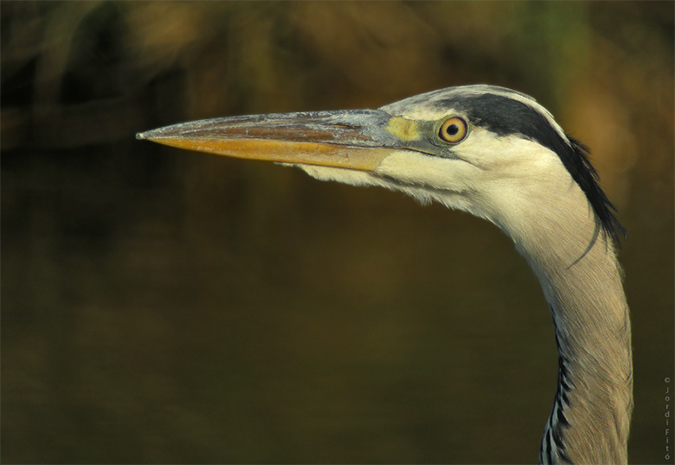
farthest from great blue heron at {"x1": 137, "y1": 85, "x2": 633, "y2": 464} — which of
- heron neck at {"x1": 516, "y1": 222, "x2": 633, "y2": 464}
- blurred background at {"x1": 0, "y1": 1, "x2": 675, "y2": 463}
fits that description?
blurred background at {"x1": 0, "y1": 1, "x2": 675, "y2": 463}

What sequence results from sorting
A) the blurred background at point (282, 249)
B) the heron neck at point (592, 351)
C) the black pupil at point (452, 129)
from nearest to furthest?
the heron neck at point (592, 351) < the black pupil at point (452, 129) < the blurred background at point (282, 249)

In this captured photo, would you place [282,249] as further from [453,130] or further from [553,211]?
[553,211]

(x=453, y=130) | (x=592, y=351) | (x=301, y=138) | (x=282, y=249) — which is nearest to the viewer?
(x=592, y=351)

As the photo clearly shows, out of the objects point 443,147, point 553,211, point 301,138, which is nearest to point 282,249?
point 301,138

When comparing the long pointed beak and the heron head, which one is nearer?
the heron head

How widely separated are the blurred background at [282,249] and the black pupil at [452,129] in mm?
2005

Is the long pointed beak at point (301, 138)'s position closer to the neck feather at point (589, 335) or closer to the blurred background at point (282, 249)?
the neck feather at point (589, 335)

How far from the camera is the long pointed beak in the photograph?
2.18 metres

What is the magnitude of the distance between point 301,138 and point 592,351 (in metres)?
0.87

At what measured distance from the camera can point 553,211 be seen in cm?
199

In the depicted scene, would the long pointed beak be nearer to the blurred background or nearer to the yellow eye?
the yellow eye

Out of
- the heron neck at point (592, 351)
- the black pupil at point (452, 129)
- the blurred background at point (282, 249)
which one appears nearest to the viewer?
the heron neck at point (592, 351)

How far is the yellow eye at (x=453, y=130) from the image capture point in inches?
81.7

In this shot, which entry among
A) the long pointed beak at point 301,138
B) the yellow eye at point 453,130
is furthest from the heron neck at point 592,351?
the long pointed beak at point 301,138
